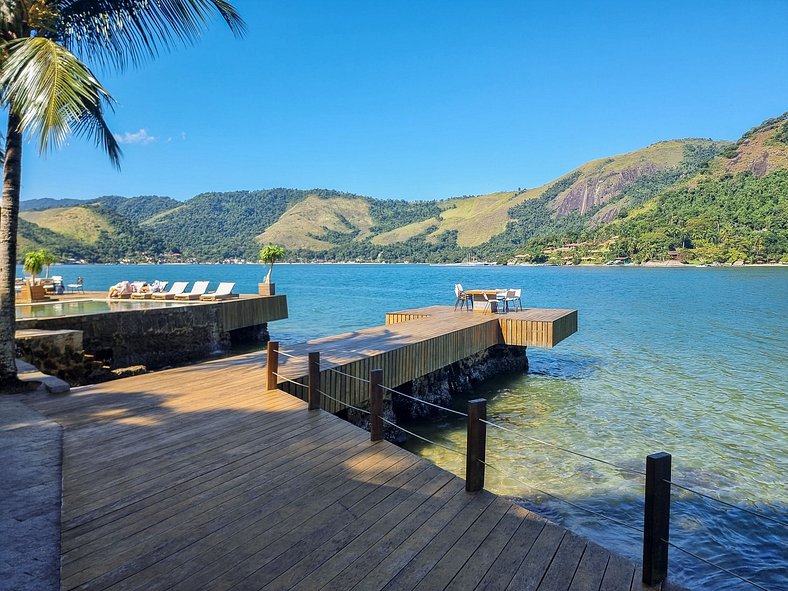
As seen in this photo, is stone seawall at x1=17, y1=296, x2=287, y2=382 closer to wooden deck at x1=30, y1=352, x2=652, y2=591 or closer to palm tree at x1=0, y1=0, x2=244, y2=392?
palm tree at x1=0, y1=0, x2=244, y2=392

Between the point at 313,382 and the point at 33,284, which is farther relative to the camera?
the point at 33,284

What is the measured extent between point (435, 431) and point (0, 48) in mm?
8659

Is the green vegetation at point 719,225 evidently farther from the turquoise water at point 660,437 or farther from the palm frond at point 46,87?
the palm frond at point 46,87

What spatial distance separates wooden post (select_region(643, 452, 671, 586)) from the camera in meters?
2.75

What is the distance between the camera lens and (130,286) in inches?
741

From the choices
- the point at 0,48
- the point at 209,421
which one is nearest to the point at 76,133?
the point at 0,48

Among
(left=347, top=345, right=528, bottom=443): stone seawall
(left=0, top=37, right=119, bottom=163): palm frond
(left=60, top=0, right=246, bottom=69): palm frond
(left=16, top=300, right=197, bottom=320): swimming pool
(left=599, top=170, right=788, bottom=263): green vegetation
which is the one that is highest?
(left=599, top=170, right=788, bottom=263): green vegetation

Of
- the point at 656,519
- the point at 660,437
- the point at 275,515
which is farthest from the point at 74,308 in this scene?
the point at 656,519

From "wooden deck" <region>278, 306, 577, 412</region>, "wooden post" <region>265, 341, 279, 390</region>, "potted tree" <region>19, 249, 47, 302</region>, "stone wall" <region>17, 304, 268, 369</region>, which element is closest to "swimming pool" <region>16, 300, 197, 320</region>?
"stone wall" <region>17, 304, 268, 369</region>

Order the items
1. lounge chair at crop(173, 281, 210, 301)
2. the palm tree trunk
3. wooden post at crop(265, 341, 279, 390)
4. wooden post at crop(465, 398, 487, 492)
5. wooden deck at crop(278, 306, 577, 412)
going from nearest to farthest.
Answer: wooden post at crop(465, 398, 487, 492)
the palm tree trunk
wooden post at crop(265, 341, 279, 390)
wooden deck at crop(278, 306, 577, 412)
lounge chair at crop(173, 281, 210, 301)

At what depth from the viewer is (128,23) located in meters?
6.96

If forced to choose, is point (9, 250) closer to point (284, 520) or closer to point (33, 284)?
point (284, 520)

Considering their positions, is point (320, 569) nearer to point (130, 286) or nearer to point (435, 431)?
point (435, 431)

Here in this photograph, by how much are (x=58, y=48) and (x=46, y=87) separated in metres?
0.61
